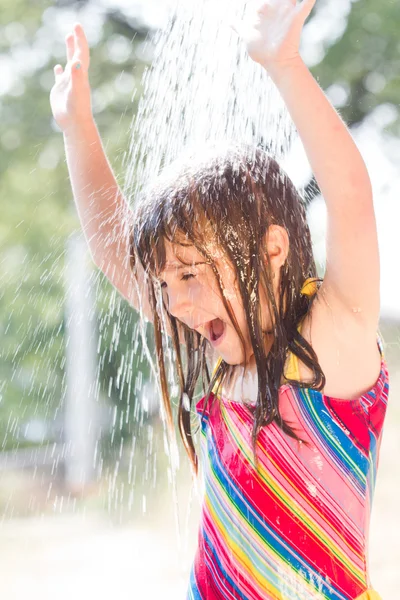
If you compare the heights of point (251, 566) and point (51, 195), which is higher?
point (51, 195)

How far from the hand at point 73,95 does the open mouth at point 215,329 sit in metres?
0.52

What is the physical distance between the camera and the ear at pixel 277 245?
1.37m

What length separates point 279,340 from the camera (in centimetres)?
132

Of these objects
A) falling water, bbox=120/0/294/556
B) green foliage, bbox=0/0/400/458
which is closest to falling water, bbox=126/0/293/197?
falling water, bbox=120/0/294/556

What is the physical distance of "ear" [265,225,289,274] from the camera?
4.49ft

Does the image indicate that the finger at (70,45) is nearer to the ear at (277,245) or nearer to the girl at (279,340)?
the girl at (279,340)

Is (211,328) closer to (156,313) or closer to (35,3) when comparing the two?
(156,313)

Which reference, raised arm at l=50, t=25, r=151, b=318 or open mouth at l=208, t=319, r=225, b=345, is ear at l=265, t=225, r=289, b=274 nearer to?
open mouth at l=208, t=319, r=225, b=345

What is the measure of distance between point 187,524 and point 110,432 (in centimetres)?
68

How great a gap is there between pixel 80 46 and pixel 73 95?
0.13m

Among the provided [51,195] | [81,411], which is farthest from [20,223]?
[81,411]

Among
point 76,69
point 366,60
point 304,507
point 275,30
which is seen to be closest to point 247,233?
point 275,30

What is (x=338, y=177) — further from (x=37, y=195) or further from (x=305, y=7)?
(x=37, y=195)

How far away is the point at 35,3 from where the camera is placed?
470 cm
